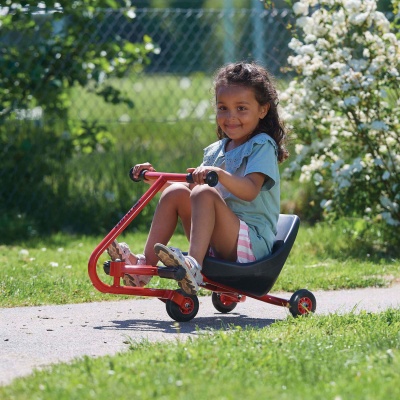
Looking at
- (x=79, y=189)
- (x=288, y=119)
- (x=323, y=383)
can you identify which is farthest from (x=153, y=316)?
(x=79, y=189)

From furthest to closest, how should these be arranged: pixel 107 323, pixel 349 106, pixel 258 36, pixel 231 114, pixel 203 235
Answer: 1. pixel 258 36
2. pixel 349 106
3. pixel 231 114
4. pixel 107 323
5. pixel 203 235

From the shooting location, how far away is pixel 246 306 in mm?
5098

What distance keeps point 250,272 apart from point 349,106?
2.26 metres

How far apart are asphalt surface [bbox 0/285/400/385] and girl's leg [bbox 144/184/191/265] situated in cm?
37

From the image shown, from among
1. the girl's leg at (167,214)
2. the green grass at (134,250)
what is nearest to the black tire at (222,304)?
the girl's leg at (167,214)

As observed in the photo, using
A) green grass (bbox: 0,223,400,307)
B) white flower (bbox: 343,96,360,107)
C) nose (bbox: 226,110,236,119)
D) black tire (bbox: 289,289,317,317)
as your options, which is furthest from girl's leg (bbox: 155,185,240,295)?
white flower (bbox: 343,96,360,107)

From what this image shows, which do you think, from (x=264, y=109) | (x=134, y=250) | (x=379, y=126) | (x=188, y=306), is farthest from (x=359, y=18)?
(x=188, y=306)

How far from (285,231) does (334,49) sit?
6.98ft

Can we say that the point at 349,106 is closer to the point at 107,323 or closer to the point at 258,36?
the point at 107,323

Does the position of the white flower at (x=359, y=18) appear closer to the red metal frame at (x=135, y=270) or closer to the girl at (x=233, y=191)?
the girl at (x=233, y=191)

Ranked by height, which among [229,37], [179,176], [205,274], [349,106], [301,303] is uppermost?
[229,37]

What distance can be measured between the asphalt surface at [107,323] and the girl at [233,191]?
0.25 metres

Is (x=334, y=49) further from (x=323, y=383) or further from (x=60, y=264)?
(x=323, y=383)

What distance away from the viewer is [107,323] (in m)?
4.45
